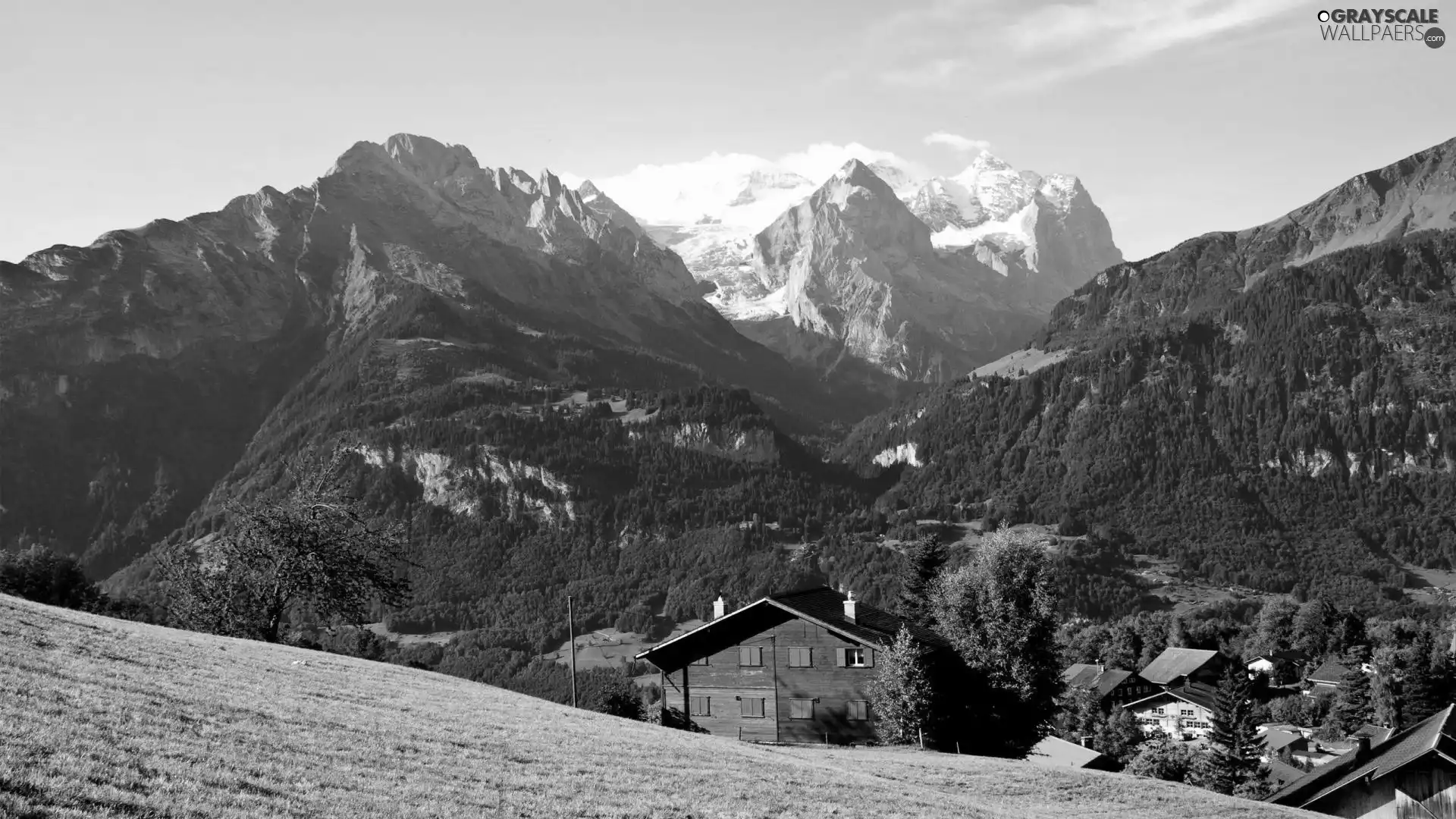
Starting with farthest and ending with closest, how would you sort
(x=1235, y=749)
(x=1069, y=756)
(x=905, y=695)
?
(x=1235, y=749) → (x=1069, y=756) → (x=905, y=695)

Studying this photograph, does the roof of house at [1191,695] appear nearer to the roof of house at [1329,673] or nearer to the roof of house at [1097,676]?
the roof of house at [1097,676]

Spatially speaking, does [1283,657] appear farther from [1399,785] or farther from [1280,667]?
[1399,785]

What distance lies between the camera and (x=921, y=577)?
10438 cm

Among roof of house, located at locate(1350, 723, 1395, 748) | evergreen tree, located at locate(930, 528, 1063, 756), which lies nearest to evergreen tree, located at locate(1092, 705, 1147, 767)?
roof of house, located at locate(1350, 723, 1395, 748)

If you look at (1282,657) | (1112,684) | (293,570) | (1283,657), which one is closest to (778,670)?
(293,570)

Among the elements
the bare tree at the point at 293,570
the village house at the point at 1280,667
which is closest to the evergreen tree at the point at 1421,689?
the village house at the point at 1280,667

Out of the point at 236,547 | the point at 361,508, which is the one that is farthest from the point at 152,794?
the point at 361,508

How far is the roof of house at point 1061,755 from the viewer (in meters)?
80.0

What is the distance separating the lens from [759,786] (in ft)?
105

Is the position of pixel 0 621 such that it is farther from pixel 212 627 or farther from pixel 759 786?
pixel 212 627

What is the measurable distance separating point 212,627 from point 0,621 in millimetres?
41918

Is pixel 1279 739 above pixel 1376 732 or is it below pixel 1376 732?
below

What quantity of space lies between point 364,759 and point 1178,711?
150m

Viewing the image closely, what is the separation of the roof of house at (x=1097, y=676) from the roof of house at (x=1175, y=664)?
4653 mm
